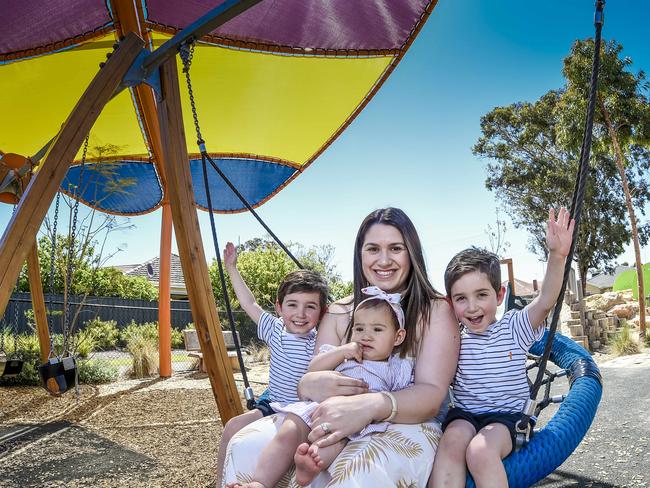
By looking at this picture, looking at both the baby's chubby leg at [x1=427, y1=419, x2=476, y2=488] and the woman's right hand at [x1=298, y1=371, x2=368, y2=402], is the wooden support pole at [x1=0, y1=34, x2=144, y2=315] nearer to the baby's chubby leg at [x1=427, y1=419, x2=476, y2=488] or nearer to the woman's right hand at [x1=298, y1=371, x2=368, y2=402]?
the woman's right hand at [x1=298, y1=371, x2=368, y2=402]

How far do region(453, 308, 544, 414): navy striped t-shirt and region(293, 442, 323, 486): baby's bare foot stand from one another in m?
0.64

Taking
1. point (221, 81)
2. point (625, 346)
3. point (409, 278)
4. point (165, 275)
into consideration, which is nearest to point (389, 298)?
point (409, 278)

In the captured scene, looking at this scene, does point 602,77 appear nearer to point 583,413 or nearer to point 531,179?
point 531,179

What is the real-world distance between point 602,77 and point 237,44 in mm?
13683

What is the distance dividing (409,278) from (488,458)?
0.62 metres

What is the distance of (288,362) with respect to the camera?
2227 millimetres

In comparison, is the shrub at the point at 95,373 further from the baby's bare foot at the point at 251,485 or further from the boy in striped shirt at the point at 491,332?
the boy in striped shirt at the point at 491,332

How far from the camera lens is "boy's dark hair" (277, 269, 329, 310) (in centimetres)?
223

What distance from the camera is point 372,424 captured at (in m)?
1.52

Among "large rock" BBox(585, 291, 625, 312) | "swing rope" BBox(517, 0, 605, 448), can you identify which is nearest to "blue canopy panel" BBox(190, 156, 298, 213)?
"swing rope" BBox(517, 0, 605, 448)

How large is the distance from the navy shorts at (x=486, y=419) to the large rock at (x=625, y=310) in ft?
46.9

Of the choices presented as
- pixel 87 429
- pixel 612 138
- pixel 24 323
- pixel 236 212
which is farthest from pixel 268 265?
pixel 87 429

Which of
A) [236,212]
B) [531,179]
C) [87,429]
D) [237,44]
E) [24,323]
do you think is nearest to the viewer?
[237,44]

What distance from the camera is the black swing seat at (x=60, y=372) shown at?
13.8ft
